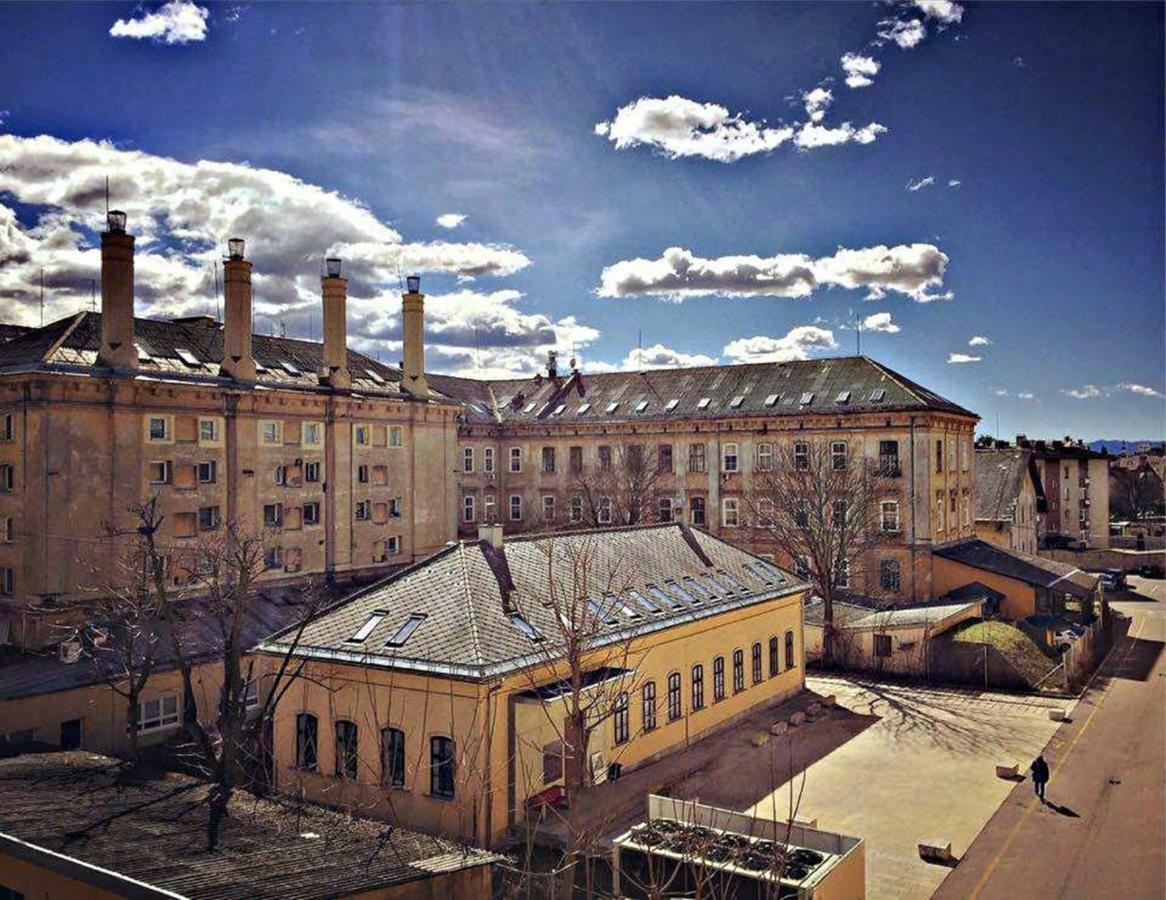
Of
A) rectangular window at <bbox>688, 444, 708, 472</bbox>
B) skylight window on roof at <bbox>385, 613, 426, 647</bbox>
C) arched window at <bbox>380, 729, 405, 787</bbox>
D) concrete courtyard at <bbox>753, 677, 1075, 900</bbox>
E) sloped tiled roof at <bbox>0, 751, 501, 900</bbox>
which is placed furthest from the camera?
rectangular window at <bbox>688, 444, 708, 472</bbox>

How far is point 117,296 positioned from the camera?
3412 cm

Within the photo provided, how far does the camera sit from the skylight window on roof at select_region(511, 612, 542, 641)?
22094 millimetres

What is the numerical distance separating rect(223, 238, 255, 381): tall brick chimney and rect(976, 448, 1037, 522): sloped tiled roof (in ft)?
152

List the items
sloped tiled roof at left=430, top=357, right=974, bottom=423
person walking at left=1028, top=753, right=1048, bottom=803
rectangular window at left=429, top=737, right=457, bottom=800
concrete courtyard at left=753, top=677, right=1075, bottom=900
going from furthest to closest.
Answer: sloped tiled roof at left=430, top=357, right=974, bottom=423, person walking at left=1028, top=753, right=1048, bottom=803, concrete courtyard at left=753, top=677, right=1075, bottom=900, rectangular window at left=429, top=737, right=457, bottom=800

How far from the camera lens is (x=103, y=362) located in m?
33.8

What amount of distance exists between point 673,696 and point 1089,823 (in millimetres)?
10637

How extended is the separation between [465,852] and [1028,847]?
13.4m

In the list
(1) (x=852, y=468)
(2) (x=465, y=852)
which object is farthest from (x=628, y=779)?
(1) (x=852, y=468)

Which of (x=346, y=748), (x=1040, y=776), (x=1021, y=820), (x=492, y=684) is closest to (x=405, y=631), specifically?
(x=346, y=748)

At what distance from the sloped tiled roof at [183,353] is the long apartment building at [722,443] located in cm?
1550

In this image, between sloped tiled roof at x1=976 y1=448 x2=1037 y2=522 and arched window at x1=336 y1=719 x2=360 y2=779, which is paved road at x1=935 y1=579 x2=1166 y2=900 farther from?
sloped tiled roof at x1=976 y1=448 x2=1037 y2=522

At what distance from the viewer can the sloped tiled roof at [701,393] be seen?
5066 cm

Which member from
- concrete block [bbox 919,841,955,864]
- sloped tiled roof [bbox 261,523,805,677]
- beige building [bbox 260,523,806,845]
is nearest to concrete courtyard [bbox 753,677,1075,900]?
concrete block [bbox 919,841,955,864]

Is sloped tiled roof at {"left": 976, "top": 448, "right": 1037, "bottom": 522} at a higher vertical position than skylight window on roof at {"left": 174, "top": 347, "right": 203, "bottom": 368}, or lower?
lower
